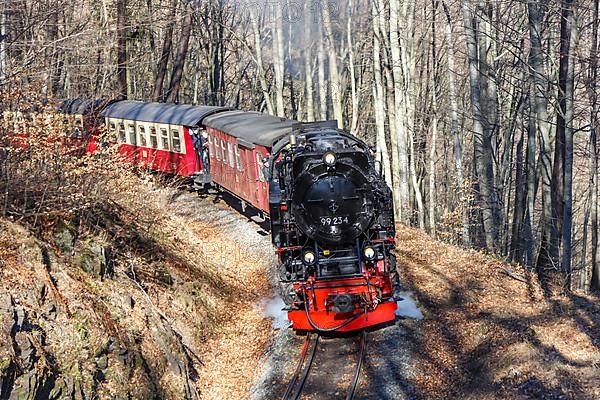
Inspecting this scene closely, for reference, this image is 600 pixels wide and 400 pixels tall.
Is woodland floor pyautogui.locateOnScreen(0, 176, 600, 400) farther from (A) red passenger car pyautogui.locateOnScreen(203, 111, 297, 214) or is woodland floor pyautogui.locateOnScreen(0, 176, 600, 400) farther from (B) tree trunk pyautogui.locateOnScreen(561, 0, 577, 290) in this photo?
(A) red passenger car pyautogui.locateOnScreen(203, 111, 297, 214)

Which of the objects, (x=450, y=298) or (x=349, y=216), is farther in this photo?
(x=450, y=298)

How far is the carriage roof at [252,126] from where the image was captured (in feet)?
51.9

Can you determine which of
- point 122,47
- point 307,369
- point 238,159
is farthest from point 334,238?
point 122,47

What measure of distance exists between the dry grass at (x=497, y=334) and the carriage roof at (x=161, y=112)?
8.62 m

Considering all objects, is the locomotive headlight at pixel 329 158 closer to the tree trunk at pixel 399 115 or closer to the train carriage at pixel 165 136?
the tree trunk at pixel 399 115

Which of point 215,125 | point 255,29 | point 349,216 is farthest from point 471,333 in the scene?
point 255,29

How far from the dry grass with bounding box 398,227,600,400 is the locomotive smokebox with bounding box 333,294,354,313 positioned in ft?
4.54

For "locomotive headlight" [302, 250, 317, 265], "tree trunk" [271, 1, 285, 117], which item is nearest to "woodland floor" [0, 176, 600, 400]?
"locomotive headlight" [302, 250, 317, 265]

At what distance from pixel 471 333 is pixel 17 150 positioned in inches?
327

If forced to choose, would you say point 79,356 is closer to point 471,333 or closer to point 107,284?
point 107,284

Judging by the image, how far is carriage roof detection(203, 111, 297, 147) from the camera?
15812 millimetres

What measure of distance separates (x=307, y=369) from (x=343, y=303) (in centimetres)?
132

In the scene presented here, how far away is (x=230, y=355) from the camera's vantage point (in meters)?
12.6

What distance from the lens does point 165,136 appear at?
75.7ft
